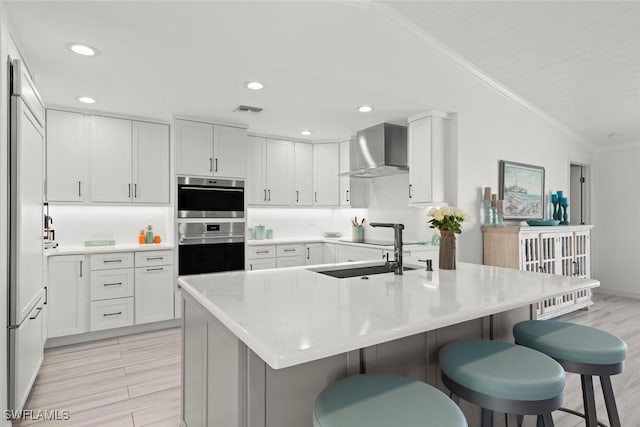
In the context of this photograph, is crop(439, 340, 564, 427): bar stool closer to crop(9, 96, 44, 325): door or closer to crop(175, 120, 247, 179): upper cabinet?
crop(9, 96, 44, 325): door

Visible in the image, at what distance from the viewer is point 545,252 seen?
4.18m

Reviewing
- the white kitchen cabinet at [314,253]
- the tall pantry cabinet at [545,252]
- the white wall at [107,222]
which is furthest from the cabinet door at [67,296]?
the tall pantry cabinet at [545,252]

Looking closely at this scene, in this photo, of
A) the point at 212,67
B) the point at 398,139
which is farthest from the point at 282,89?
the point at 398,139

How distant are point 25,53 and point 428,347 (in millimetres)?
3320

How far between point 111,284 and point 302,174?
9.38 ft

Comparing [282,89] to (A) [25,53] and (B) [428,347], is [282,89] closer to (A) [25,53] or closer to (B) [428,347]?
(A) [25,53]

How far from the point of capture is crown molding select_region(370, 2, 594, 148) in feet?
9.69

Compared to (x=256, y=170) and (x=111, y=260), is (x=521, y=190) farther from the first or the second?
(x=111, y=260)

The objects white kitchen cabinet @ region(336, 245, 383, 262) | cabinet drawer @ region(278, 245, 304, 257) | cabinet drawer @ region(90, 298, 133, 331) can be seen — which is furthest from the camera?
cabinet drawer @ region(278, 245, 304, 257)

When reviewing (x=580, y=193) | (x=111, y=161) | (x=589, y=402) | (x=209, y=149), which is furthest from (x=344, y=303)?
(x=580, y=193)

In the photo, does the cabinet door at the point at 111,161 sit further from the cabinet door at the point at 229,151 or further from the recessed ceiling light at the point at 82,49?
the recessed ceiling light at the point at 82,49

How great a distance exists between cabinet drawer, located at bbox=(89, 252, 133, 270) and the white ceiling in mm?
1575

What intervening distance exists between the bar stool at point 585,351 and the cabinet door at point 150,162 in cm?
387

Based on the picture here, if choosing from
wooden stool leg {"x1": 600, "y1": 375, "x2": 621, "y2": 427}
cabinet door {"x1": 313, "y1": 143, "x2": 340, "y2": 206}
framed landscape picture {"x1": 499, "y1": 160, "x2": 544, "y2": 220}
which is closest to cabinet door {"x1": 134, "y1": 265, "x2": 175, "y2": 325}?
cabinet door {"x1": 313, "y1": 143, "x2": 340, "y2": 206}
